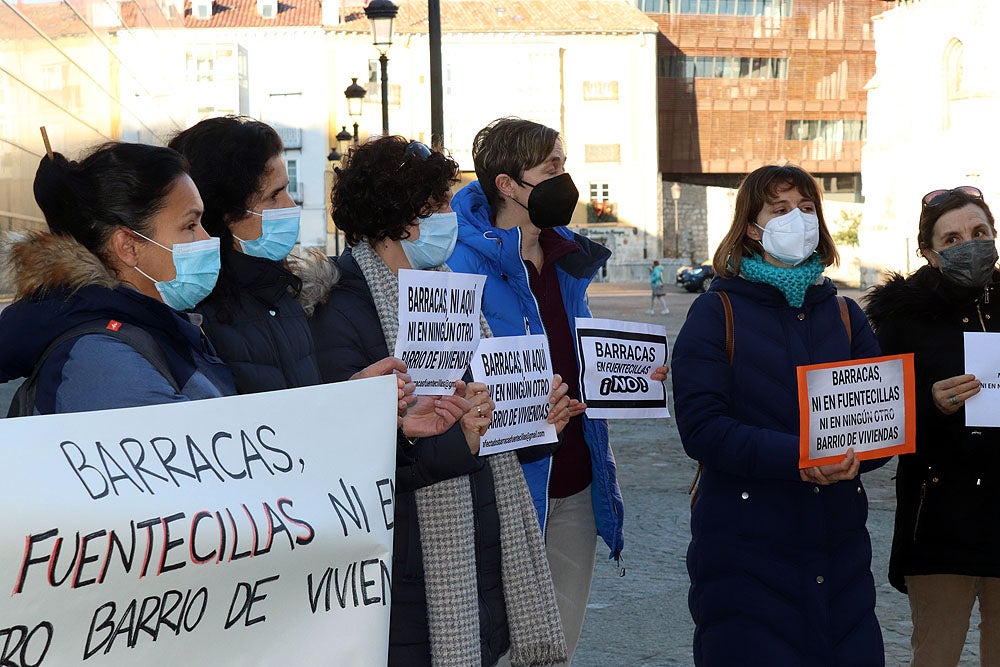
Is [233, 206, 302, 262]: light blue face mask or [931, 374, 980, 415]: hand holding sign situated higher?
[233, 206, 302, 262]: light blue face mask

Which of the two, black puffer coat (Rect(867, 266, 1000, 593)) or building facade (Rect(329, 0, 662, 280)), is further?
building facade (Rect(329, 0, 662, 280))

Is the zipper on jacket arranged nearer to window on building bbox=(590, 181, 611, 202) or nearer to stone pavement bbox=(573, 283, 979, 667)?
stone pavement bbox=(573, 283, 979, 667)

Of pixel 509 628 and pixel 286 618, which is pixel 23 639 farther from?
pixel 509 628

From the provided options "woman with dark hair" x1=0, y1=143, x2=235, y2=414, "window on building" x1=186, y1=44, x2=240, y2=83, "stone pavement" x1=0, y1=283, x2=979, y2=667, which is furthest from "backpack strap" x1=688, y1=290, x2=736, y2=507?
"window on building" x1=186, y1=44, x2=240, y2=83

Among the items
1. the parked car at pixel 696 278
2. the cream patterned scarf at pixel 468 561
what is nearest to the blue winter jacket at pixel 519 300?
the cream patterned scarf at pixel 468 561

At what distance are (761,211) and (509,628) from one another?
1584 mm

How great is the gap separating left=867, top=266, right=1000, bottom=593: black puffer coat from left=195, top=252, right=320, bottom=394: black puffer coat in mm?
2314

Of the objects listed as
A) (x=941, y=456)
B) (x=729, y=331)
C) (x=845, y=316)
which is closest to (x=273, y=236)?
(x=729, y=331)

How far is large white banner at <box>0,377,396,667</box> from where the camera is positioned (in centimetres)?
232

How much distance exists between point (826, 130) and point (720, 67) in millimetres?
6978

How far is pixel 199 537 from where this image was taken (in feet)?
8.27

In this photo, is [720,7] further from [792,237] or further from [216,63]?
[792,237]

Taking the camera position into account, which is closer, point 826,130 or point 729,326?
point 729,326

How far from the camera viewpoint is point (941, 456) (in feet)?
14.2
